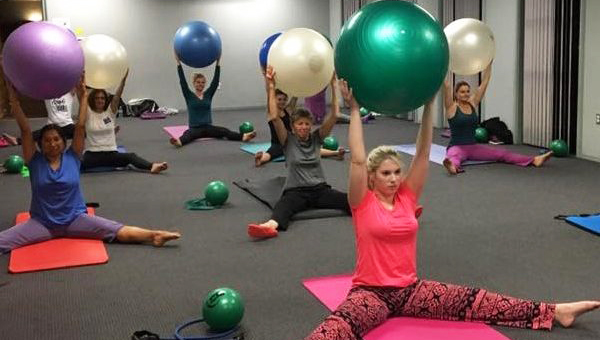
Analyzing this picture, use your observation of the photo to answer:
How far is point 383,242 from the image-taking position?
9.68ft

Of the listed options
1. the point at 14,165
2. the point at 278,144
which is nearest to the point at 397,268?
the point at 278,144

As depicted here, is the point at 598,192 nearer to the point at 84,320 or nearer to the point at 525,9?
the point at 525,9

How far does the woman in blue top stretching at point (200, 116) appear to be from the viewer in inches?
352

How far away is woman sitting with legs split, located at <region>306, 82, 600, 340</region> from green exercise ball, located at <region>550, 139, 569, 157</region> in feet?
15.8

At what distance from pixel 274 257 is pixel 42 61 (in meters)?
1.86

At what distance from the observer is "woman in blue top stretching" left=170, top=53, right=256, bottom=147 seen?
895cm

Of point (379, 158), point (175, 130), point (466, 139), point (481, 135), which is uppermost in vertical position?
point (379, 158)

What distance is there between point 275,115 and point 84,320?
2083mm

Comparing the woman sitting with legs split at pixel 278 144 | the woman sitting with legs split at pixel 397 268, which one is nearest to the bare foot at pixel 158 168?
the woman sitting with legs split at pixel 278 144

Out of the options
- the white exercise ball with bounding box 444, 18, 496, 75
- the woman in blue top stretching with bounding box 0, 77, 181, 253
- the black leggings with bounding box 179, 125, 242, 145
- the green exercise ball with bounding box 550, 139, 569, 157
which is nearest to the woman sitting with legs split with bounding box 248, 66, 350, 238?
the woman in blue top stretching with bounding box 0, 77, 181, 253

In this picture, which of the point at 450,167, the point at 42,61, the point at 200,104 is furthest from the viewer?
the point at 200,104

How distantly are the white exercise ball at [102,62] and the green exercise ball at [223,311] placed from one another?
10.7 feet

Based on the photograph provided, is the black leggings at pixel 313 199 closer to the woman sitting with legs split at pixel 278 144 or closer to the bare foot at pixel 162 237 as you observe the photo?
the bare foot at pixel 162 237

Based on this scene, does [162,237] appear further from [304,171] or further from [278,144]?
[278,144]
